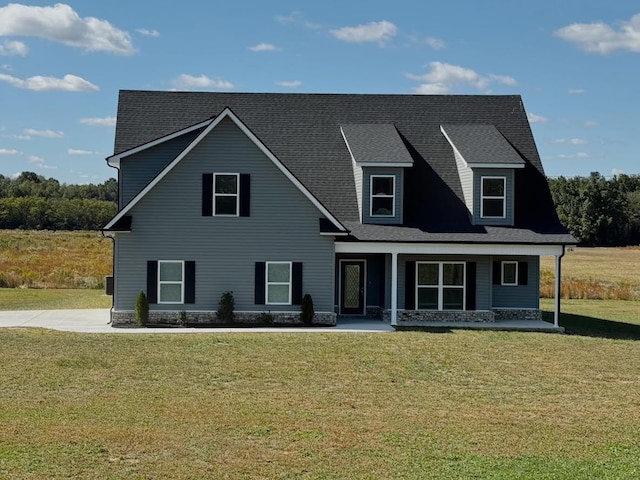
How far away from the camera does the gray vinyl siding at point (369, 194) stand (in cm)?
2489

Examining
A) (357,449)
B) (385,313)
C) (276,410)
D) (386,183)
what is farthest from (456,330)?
(357,449)

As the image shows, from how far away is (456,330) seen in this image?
75.2 feet

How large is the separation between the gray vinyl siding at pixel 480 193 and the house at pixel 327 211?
0.04m

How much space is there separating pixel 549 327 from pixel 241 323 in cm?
948

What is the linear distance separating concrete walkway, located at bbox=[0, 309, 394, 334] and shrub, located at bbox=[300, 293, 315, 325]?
48 cm

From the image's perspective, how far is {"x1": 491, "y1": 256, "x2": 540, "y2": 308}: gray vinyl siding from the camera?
26219 millimetres

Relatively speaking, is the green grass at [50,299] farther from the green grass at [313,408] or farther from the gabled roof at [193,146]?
the green grass at [313,408]

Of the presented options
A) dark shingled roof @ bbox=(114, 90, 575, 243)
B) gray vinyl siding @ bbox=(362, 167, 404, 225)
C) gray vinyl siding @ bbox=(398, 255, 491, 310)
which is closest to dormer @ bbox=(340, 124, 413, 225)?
gray vinyl siding @ bbox=(362, 167, 404, 225)

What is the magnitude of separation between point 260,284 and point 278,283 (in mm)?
550

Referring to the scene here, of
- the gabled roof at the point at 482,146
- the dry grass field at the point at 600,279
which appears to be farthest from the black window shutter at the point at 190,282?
the dry grass field at the point at 600,279

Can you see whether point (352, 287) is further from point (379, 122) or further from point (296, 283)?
point (379, 122)

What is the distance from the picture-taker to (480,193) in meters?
25.2

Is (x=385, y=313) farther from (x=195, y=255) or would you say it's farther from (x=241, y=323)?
(x=195, y=255)

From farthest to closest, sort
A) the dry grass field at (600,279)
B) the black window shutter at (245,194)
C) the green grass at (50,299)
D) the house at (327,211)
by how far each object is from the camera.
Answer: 1. the dry grass field at (600,279)
2. the green grass at (50,299)
3. the black window shutter at (245,194)
4. the house at (327,211)
